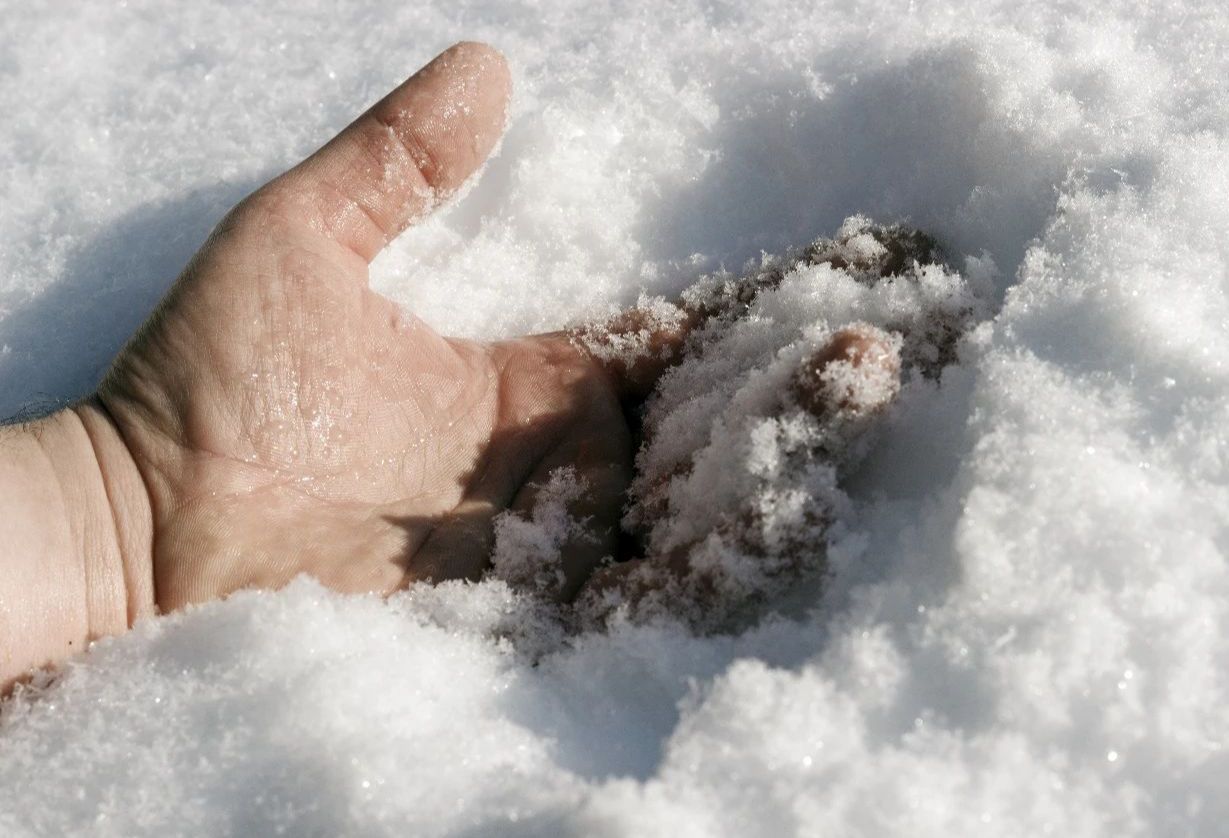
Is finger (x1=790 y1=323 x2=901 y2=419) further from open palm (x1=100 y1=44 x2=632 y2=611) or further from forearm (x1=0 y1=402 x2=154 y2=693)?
forearm (x1=0 y1=402 x2=154 y2=693)

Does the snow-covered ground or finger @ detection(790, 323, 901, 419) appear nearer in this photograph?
the snow-covered ground

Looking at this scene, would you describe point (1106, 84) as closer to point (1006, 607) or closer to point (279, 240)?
point (1006, 607)

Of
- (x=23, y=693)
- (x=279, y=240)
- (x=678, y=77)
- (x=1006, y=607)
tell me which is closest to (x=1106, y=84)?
(x=678, y=77)

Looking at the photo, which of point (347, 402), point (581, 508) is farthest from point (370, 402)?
point (581, 508)

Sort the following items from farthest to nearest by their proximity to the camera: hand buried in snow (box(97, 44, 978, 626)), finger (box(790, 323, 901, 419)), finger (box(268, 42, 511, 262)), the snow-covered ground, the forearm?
finger (box(268, 42, 511, 262)) < hand buried in snow (box(97, 44, 978, 626)) < the forearm < finger (box(790, 323, 901, 419)) < the snow-covered ground

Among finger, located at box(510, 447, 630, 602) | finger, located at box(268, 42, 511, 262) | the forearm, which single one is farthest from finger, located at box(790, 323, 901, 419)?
the forearm

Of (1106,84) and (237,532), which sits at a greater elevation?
(1106,84)

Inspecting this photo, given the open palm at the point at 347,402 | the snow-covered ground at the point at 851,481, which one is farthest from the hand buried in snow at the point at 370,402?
the snow-covered ground at the point at 851,481

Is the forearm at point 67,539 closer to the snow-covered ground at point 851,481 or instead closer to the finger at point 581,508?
the snow-covered ground at point 851,481
